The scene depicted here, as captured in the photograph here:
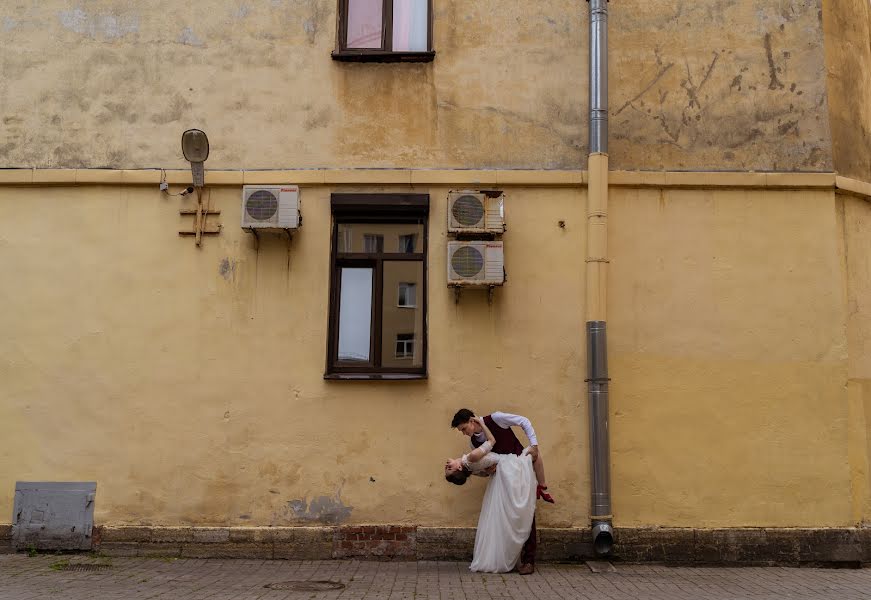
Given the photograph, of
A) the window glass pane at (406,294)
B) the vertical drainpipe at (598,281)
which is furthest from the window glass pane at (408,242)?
the vertical drainpipe at (598,281)

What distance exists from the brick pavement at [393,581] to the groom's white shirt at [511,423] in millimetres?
1199

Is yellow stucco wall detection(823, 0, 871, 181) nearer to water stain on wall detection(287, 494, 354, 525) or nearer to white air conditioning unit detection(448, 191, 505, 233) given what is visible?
white air conditioning unit detection(448, 191, 505, 233)

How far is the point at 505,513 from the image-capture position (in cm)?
711

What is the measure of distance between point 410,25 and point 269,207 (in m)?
2.57

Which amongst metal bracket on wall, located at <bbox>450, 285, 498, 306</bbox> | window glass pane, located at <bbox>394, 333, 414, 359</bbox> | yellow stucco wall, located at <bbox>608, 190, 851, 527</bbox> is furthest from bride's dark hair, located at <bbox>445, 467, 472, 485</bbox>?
metal bracket on wall, located at <bbox>450, 285, 498, 306</bbox>

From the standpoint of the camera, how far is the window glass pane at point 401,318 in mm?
8156

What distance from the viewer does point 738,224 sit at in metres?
8.15

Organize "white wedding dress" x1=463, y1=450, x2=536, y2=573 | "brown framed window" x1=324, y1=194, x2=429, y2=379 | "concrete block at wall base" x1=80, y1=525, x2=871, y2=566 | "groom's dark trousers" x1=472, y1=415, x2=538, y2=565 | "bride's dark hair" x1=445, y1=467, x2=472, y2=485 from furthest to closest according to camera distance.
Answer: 1. "brown framed window" x1=324, y1=194, x2=429, y2=379
2. "concrete block at wall base" x1=80, y1=525, x2=871, y2=566
3. "groom's dark trousers" x1=472, y1=415, x2=538, y2=565
4. "bride's dark hair" x1=445, y1=467, x2=472, y2=485
5. "white wedding dress" x1=463, y1=450, x2=536, y2=573

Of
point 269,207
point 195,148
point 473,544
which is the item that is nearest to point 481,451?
point 473,544

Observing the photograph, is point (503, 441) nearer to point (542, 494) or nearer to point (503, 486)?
point (503, 486)

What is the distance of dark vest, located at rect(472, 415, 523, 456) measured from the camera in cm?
742

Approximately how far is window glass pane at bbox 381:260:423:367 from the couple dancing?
105 cm

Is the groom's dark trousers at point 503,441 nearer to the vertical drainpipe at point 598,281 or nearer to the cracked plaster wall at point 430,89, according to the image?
the vertical drainpipe at point 598,281

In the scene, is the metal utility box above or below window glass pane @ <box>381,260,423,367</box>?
below
